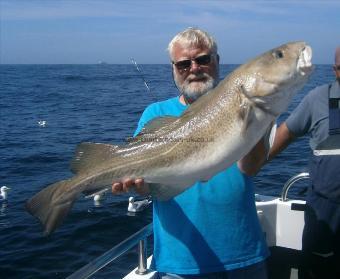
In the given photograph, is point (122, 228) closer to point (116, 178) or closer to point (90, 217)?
point (90, 217)

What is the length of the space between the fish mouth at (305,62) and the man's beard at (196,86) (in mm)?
919

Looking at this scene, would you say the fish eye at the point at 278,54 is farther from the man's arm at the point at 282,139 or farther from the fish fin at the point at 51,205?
the man's arm at the point at 282,139

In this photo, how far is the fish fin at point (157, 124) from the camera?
337 centimetres

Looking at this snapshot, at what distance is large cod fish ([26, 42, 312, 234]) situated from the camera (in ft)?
9.57

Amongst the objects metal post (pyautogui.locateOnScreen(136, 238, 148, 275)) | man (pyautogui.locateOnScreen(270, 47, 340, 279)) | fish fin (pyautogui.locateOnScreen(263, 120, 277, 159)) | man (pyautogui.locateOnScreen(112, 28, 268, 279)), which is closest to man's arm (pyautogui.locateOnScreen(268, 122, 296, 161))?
man (pyautogui.locateOnScreen(270, 47, 340, 279))

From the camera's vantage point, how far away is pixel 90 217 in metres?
11.0

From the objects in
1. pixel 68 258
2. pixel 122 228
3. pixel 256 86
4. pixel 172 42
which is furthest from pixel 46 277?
pixel 256 86

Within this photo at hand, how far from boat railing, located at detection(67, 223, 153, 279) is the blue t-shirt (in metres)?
0.52

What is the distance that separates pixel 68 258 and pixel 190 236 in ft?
20.0

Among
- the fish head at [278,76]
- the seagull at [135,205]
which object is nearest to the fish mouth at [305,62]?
the fish head at [278,76]

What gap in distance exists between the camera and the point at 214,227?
340cm

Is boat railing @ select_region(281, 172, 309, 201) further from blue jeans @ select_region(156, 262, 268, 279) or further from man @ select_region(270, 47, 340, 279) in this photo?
blue jeans @ select_region(156, 262, 268, 279)

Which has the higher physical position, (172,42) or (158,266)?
(172,42)

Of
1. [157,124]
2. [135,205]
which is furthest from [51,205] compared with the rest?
[135,205]
